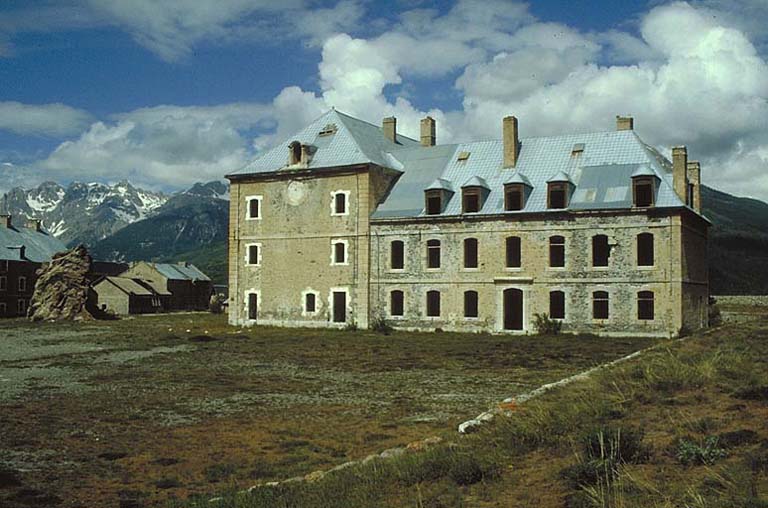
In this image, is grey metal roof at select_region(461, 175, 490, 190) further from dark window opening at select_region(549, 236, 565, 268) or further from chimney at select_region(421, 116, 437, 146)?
chimney at select_region(421, 116, 437, 146)

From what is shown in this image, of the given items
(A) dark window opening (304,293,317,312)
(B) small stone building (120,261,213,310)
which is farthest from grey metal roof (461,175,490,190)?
(B) small stone building (120,261,213,310)

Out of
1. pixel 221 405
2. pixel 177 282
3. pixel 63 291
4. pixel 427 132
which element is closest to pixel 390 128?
pixel 427 132

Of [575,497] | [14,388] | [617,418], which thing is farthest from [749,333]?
[14,388]

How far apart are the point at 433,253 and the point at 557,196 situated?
693cm

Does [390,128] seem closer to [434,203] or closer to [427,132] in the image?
[427,132]

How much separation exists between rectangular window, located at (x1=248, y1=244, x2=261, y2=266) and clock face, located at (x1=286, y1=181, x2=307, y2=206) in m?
3.50

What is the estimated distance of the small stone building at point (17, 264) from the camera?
2340 inches

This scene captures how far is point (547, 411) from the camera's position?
10531mm

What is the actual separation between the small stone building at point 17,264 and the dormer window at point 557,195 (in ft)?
150

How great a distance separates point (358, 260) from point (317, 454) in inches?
1130

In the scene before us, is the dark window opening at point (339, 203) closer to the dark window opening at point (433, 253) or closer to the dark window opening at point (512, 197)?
the dark window opening at point (433, 253)

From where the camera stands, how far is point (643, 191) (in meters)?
33.5

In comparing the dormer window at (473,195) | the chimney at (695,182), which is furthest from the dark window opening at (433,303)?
the chimney at (695,182)

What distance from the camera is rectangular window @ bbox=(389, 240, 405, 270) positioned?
3841 centimetres
